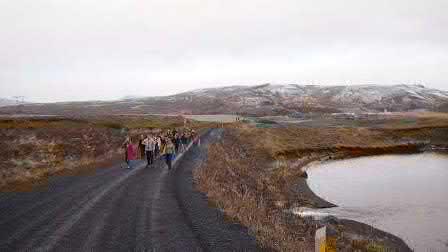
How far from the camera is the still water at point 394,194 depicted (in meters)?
26.1

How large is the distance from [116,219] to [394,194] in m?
26.8

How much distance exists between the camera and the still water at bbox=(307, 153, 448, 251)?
2609cm

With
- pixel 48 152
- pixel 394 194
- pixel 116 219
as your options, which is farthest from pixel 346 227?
pixel 48 152

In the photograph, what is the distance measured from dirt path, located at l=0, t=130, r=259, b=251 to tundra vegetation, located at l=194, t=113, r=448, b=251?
1.11m

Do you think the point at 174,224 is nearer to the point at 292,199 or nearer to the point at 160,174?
the point at 160,174

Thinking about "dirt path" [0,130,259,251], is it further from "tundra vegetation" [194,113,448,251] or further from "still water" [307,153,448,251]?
"still water" [307,153,448,251]

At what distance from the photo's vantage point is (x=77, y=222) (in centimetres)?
1562

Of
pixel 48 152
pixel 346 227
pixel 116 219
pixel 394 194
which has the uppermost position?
pixel 116 219

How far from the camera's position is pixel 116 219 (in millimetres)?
16156

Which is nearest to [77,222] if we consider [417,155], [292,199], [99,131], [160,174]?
[160,174]

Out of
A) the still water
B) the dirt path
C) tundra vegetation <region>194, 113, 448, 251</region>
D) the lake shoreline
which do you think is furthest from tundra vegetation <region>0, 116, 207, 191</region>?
the still water

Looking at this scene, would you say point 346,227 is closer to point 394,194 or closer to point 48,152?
point 394,194

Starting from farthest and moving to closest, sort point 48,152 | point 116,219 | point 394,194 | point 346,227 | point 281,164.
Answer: point 281,164 → point 48,152 → point 394,194 → point 346,227 → point 116,219

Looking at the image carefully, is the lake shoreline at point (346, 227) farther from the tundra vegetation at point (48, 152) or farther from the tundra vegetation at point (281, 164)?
the tundra vegetation at point (48, 152)
